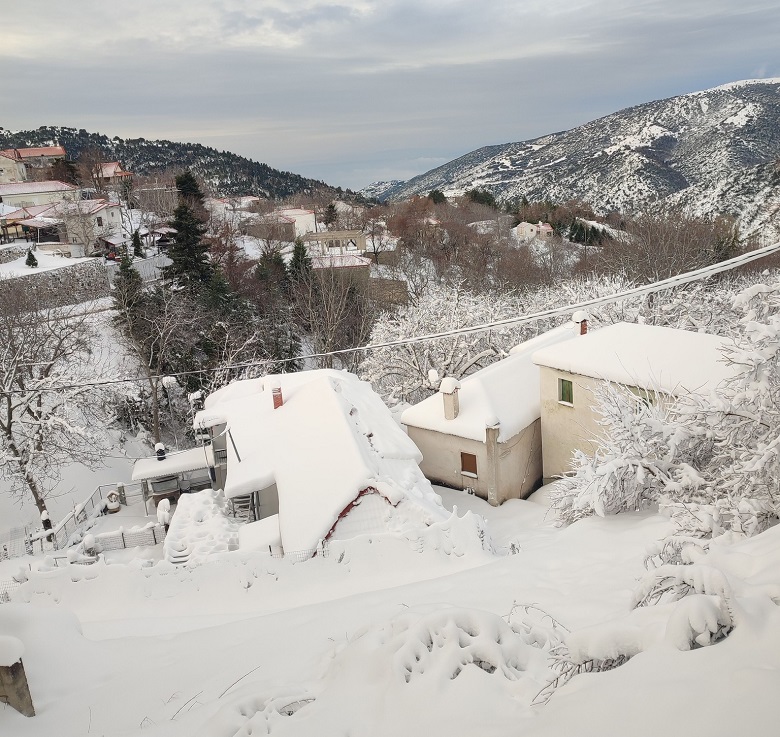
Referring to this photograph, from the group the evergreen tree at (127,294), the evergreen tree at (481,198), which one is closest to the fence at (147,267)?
the evergreen tree at (127,294)

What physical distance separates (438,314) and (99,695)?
920 inches

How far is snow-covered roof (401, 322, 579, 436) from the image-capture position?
16.5 metres

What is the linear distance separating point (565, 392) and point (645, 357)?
2.46 metres

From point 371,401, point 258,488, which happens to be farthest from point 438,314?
point 258,488

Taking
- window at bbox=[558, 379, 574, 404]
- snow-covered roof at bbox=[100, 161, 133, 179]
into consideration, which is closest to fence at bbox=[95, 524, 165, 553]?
window at bbox=[558, 379, 574, 404]

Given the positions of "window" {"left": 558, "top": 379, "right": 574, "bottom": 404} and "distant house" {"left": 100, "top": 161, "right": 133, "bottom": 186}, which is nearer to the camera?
"window" {"left": 558, "top": 379, "right": 574, "bottom": 404}

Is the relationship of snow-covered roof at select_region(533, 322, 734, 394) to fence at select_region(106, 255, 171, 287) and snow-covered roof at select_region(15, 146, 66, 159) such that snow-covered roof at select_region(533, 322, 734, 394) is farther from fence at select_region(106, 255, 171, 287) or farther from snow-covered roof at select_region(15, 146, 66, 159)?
snow-covered roof at select_region(15, 146, 66, 159)

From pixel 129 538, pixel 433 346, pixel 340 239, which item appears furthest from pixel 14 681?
pixel 340 239

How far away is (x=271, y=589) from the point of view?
8656 millimetres

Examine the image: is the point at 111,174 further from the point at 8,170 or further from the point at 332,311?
the point at 332,311

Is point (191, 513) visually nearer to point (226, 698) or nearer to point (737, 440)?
point (226, 698)

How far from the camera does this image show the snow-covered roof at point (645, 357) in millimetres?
13477

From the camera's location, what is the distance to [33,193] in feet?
186

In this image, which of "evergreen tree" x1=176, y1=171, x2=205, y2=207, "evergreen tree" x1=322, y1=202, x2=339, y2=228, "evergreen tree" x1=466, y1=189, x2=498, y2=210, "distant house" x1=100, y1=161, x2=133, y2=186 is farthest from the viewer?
"evergreen tree" x1=466, y1=189, x2=498, y2=210
